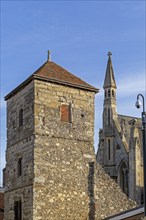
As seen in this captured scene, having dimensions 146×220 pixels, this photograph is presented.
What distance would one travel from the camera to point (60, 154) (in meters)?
28.1

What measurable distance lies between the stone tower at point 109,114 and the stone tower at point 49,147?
32.6 meters

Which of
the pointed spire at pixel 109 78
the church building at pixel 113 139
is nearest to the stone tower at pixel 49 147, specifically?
the church building at pixel 113 139

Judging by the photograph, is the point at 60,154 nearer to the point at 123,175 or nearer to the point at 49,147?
the point at 49,147

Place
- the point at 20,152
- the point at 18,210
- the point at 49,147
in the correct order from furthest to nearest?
the point at 20,152 < the point at 18,210 < the point at 49,147

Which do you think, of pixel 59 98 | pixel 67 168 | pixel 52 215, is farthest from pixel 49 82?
pixel 52 215

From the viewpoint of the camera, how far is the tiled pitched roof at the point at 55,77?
28625mm

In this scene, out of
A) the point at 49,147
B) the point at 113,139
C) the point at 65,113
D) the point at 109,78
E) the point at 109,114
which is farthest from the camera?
the point at 113,139

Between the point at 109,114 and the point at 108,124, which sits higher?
the point at 109,114

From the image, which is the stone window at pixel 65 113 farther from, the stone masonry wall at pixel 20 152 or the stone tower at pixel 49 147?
the stone masonry wall at pixel 20 152

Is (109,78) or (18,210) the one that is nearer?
(18,210)

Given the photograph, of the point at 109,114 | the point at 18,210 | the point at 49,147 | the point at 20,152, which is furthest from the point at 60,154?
the point at 109,114

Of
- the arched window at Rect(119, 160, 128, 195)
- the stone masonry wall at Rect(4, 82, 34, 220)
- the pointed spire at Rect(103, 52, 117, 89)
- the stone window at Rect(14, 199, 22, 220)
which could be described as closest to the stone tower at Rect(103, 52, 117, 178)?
the pointed spire at Rect(103, 52, 117, 89)

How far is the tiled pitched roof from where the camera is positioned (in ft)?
93.9

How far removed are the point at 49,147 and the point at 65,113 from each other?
2.43 m
